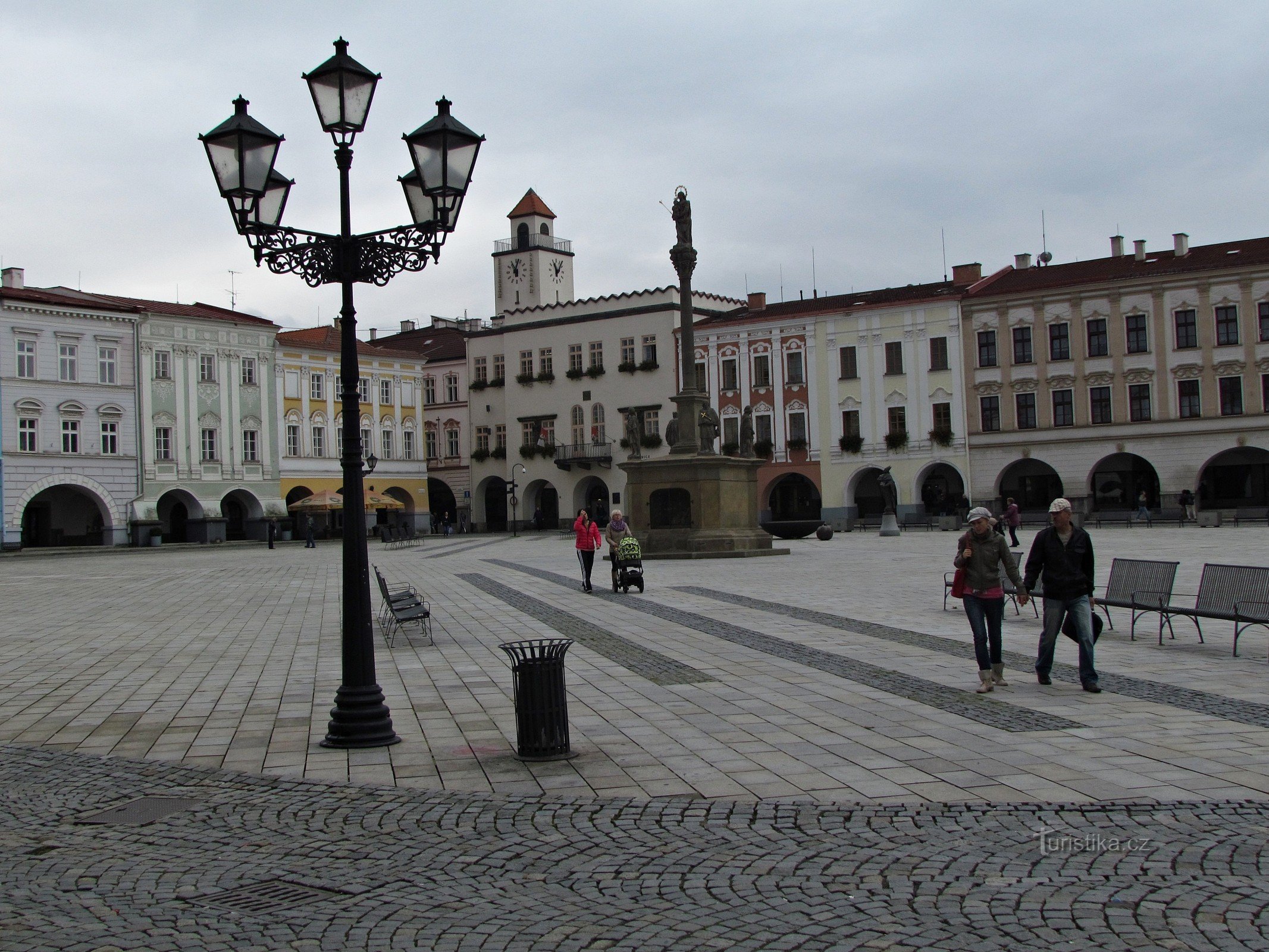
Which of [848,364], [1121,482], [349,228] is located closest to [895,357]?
[848,364]

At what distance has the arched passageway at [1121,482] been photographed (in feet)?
178

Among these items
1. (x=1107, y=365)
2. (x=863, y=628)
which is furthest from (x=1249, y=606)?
(x=1107, y=365)

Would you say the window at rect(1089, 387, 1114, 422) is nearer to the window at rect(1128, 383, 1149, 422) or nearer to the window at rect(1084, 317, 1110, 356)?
the window at rect(1128, 383, 1149, 422)

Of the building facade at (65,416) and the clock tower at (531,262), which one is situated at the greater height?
the clock tower at (531,262)

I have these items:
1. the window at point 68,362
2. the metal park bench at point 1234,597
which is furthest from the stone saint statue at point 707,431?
the window at point 68,362

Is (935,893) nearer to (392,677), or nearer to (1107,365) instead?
(392,677)

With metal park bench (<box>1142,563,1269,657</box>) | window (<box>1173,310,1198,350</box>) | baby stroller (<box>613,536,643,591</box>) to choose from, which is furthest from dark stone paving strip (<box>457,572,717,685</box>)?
window (<box>1173,310,1198,350</box>)

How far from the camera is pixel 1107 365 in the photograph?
54.6m

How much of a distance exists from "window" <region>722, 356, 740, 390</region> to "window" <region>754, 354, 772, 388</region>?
3.04 feet

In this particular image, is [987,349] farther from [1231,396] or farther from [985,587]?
[985,587]

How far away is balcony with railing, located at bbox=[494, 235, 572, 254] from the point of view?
82125mm

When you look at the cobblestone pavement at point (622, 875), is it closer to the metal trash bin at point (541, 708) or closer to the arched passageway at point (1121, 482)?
the metal trash bin at point (541, 708)

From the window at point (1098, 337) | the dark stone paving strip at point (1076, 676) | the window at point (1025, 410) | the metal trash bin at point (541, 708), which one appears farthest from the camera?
the window at point (1025, 410)

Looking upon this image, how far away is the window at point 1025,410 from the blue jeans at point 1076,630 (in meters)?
47.5
